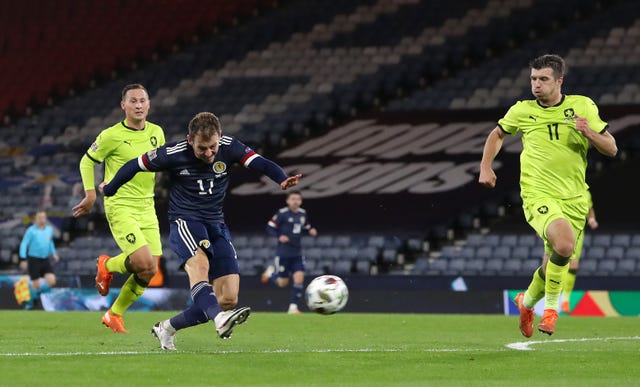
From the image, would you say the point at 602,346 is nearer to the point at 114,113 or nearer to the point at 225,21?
the point at 114,113

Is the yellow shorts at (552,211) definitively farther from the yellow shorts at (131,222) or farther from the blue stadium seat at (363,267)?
the blue stadium seat at (363,267)

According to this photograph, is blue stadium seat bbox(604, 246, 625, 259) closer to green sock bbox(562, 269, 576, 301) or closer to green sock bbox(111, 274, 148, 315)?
green sock bbox(562, 269, 576, 301)

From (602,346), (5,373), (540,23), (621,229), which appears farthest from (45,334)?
(540,23)

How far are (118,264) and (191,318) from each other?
3.09m

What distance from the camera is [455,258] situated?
22906 millimetres

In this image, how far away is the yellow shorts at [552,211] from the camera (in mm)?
10852

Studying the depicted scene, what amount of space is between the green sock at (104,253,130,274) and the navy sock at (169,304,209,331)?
2.63 meters

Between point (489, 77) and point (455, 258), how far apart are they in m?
6.91

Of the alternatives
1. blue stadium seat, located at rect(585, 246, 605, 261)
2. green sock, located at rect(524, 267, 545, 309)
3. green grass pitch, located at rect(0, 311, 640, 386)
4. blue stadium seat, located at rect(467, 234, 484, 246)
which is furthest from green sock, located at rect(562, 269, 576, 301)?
green sock, located at rect(524, 267, 545, 309)

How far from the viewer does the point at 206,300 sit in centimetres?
982

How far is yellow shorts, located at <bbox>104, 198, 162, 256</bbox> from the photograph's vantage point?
1272 centimetres

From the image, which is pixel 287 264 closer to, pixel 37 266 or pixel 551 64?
pixel 37 266

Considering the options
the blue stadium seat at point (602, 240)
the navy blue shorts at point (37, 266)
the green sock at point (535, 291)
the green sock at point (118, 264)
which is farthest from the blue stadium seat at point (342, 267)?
the green sock at point (535, 291)

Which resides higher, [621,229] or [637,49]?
[637,49]
